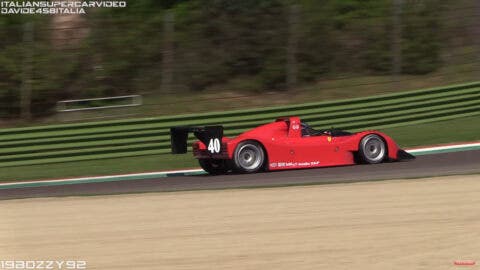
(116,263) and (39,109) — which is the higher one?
(39,109)

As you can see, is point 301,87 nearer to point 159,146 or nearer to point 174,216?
point 159,146

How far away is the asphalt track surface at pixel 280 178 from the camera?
10594mm

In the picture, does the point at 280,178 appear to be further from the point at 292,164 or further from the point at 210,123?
the point at 210,123

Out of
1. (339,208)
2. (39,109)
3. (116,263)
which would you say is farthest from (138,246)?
(39,109)

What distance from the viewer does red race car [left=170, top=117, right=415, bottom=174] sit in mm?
11891

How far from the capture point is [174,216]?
8227mm

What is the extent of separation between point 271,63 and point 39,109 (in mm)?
4750

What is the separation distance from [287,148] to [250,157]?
0.56 m

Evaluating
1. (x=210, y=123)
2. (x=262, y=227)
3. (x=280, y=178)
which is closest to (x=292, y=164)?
(x=280, y=178)

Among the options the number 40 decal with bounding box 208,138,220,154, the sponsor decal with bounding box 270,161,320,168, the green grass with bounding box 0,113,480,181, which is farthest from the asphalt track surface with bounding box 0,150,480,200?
the green grass with bounding box 0,113,480,181

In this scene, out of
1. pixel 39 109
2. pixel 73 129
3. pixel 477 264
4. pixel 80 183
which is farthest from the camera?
pixel 39 109

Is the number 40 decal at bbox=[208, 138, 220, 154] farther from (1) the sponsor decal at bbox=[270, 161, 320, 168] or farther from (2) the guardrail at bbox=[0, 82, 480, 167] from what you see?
(2) the guardrail at bbox=[0, 82, 480, 167]

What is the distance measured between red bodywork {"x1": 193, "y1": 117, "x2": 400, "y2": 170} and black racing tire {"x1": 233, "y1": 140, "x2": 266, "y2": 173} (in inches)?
3.4

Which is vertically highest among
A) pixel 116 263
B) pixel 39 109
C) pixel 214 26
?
pixel 214 26
